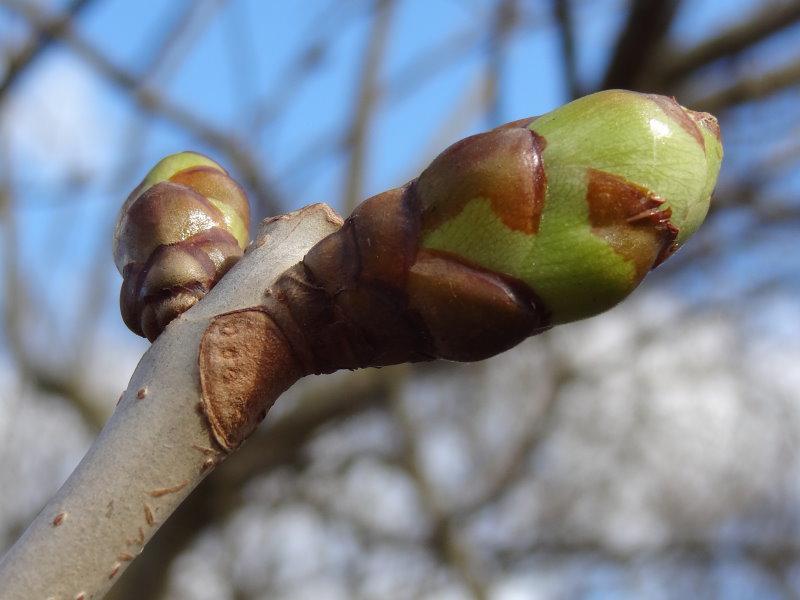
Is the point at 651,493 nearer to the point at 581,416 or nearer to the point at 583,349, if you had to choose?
the point at 581,416

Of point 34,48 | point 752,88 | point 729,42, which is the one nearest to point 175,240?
point 34,48

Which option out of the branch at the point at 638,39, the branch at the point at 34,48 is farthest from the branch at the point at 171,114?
the branch at the point at 638,39

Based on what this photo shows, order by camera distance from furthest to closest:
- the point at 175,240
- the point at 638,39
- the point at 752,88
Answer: the point at 752,88
the point at 638,39
the point at 175,240

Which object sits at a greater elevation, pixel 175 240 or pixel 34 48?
pixel 34 48

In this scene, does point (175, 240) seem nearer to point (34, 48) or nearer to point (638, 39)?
point (34, 48)

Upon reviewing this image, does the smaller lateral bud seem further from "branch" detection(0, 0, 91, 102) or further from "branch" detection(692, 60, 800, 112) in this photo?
"branch" detection(692, 60, 800, 112)

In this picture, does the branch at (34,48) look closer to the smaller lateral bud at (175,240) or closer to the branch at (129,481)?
the smaller lateral bud at (175,240)
